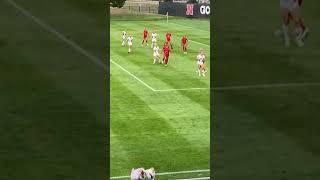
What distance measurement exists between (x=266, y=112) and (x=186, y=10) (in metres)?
59.6

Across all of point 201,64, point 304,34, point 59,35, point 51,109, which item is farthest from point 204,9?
point 51,109

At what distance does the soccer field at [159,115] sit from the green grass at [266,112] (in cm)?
72

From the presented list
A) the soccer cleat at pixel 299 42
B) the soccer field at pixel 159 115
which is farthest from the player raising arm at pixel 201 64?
the soccer cleat at pixel 299 42

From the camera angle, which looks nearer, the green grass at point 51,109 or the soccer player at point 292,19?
the green grass at point 51,109

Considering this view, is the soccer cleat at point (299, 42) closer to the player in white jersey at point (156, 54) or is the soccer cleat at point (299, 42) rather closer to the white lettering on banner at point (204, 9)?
the player in white jersey at point (156, 54)

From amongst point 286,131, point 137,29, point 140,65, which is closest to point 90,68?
point 140,65

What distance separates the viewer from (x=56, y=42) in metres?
38.0

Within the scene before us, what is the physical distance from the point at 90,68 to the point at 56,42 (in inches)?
398

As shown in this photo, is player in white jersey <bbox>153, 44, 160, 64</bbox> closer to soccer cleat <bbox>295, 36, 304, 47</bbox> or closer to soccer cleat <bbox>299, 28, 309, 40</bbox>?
soccer cleat <bbox>295, 36, 304, 47</bbox>

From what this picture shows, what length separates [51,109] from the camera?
69.6ft

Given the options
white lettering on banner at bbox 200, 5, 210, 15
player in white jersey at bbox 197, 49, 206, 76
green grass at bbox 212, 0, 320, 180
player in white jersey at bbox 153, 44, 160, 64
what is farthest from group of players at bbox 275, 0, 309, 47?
white lettering on banner at bbox 200, 5, 210, 15

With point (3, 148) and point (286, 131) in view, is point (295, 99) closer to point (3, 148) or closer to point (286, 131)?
point (286, 131)

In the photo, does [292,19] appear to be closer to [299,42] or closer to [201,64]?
[299,42]

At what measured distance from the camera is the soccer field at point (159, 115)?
16.7 metres
